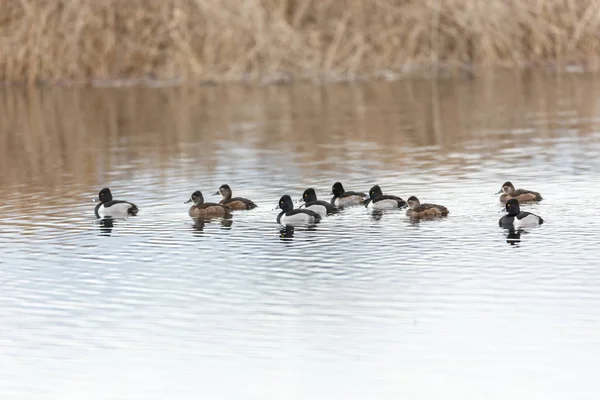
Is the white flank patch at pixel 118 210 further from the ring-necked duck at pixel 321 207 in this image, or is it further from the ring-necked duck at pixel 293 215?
the ring-necked duck at pixel 321 207

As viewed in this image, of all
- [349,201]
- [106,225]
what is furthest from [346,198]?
[106,225]

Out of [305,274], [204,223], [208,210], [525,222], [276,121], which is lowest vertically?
[305,274]

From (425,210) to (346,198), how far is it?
2039 millimetres

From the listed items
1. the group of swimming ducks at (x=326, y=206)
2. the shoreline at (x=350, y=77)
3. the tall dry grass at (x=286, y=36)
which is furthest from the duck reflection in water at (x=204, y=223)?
the shoreline at (x=350, y=77)

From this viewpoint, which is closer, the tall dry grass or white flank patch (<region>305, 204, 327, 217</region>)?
white flank patch (<region>305, 204, 327, 217</region>)

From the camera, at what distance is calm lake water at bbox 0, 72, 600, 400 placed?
34.1 feet

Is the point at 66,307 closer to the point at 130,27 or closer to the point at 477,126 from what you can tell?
the point at 477,126

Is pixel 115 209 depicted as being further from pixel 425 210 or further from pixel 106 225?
pixel 425 210

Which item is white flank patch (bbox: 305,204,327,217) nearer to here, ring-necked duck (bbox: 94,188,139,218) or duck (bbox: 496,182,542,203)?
duck (bbox: 496,182,542,203)

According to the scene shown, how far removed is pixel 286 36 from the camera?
39438mm

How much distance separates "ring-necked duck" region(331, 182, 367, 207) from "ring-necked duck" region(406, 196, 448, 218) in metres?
1.51

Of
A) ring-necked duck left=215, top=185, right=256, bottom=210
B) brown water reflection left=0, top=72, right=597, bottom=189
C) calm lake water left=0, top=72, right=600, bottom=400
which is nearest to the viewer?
calm lake water left=0, top=72, right=600, bottom=400

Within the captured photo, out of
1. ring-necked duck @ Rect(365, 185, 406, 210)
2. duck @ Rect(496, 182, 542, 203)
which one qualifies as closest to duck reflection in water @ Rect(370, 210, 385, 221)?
ring-necked duck @ Rect(365, 185, 406, 210)

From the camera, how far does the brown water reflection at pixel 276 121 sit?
25.6 m
